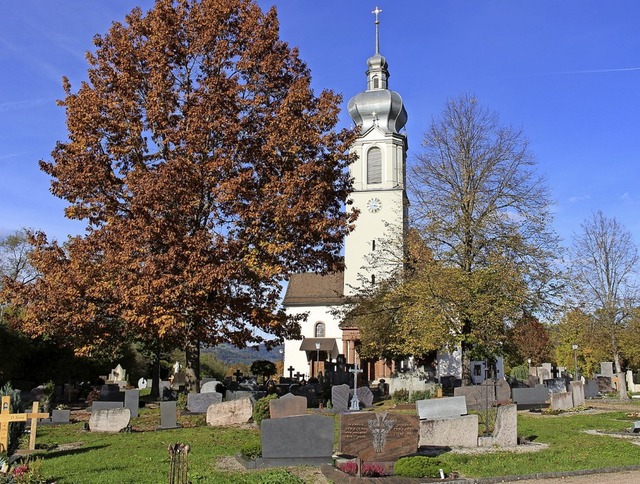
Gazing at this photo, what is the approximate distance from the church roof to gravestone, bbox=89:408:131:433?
1481 inches

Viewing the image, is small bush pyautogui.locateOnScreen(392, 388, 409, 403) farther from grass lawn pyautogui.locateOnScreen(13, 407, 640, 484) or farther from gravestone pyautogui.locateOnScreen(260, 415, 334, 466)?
gravestone pyautogui.locateOnScreen(260, 415, 334, 466)

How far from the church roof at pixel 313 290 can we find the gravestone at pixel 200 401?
3377 centimetres

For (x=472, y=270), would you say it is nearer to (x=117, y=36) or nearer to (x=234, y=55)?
(x=234, y=55)

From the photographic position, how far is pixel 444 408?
46.4 ft

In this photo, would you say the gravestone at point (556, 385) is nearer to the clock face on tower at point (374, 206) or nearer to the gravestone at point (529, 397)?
the gravestone at point (529, 397)

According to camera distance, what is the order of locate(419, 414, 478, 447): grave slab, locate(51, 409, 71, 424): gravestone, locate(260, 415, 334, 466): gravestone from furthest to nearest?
1. locate(51, 409, 71, 424): gravestone
2. locate(419, 414, 478, 447): grave slab
3. locate(260, 415, 334, 466): gravestone

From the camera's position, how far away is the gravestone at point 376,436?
35.7 ft

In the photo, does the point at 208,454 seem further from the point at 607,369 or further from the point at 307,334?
the point at 307,334

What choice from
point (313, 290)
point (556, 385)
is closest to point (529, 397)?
point (556, 385)

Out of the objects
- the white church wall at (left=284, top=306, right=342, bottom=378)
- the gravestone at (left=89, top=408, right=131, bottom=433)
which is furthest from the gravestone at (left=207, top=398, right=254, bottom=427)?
the white church wall at (left=284, top=306, right=342, bottom=378)

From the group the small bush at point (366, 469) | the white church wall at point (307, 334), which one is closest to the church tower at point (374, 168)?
the white church wall at point (307, 334)

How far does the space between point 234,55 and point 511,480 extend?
15.2 m

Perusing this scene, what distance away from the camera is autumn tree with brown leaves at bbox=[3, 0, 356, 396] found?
57.2 ft

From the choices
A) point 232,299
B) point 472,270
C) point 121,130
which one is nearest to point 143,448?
point 232,299
